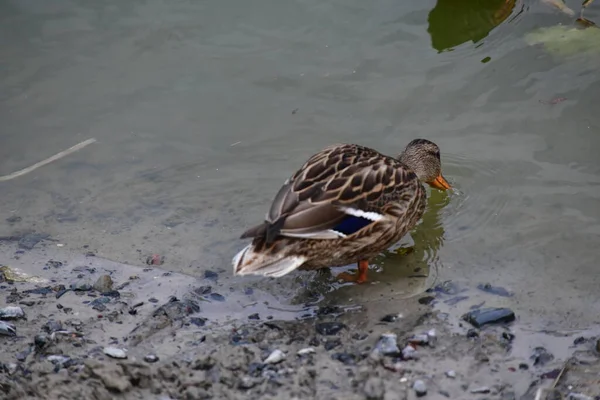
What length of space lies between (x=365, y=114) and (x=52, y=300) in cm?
337

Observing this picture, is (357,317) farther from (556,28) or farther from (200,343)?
(556,28)

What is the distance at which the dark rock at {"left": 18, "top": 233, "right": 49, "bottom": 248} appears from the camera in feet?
19.8

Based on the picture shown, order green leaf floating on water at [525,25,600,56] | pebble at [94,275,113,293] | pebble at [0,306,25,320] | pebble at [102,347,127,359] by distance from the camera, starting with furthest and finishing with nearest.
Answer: green leaf floating on water at [525,25,600,56] → pebble at [94,275,113,293] → pebble at [0,306,25,320] → pebble at [102,347,127,359]

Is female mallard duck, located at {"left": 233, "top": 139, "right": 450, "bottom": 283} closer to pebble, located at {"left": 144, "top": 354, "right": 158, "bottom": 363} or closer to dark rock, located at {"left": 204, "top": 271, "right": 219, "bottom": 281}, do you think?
dark rock, located at {"left": 204, "top": 271, "right": 219, "bottom": 281}

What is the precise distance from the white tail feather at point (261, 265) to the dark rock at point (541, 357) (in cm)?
144

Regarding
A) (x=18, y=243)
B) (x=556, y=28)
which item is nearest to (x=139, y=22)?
(x=18, y=243)

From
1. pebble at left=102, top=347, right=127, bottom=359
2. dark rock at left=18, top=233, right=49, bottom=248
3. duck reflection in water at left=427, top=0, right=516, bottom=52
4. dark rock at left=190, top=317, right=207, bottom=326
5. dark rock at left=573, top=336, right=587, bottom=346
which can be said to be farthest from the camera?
duck reflection in water at left=427, top=0, right=516, bottom=52

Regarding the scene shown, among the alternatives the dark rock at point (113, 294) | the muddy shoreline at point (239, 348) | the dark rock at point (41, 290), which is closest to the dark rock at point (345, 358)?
the muddy shoreline at point (239, 348)

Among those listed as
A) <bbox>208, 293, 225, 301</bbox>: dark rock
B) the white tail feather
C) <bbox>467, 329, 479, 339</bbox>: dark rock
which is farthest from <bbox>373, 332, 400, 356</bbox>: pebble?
<bbox>208, 293, 225, 301</bbox>: dark rock

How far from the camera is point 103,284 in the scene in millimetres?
5383

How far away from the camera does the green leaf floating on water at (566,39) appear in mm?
7832

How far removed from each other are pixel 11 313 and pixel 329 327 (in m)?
1.82

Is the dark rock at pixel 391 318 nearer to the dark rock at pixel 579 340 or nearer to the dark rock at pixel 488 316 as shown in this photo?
the dark rock at pixel 488 316

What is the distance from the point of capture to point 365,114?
294 inches
